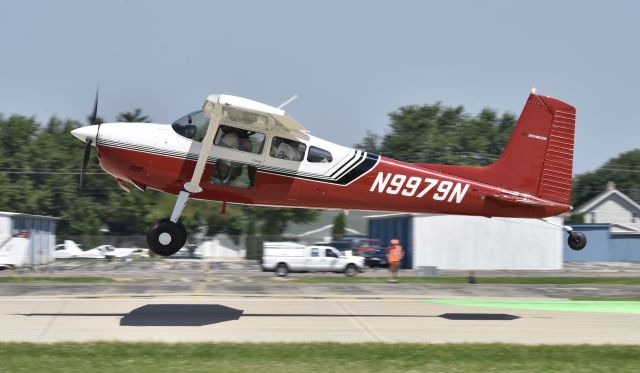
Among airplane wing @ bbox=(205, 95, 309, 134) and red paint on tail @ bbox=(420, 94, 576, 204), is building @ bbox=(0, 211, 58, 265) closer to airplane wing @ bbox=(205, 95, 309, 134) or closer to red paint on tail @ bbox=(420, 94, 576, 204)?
airplane wing @ bbox=(205, 95, 309, 134)

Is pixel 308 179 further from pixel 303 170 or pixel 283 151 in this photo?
pixel 283 151

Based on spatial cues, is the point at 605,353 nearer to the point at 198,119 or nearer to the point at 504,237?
the point at 198,119

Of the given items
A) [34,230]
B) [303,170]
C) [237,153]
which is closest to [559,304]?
[303,170]

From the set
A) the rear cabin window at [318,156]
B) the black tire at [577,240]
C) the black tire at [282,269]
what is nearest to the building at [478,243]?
the black tire at [282,269]

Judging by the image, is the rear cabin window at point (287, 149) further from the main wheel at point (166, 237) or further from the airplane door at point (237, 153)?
the main wheel at point (166, 237)

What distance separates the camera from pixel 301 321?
1602 cm

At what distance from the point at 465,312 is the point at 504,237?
2880 centimetres

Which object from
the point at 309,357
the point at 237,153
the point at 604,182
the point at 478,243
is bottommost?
the point at 309,357

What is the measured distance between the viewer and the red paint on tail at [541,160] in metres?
16.2

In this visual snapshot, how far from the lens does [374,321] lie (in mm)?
16125

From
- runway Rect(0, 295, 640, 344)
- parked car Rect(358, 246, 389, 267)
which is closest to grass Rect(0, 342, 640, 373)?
runway Rect(0, 295, 640, 344)

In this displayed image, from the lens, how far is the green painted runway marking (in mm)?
19266

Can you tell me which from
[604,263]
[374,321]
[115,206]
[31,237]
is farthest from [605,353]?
[115,206]

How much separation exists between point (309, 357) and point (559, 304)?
35.4 ft
